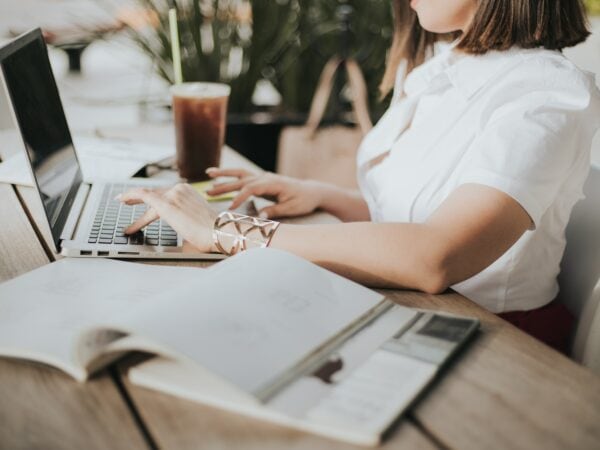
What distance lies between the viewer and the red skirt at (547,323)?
1.12 meters

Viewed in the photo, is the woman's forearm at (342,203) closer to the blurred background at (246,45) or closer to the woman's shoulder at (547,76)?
the woman's shoulder at (547,76)

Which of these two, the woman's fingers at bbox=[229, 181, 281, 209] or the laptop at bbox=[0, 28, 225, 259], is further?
the woman's fingers at bbox=[229, 181, 281, 209]

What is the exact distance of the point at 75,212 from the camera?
3.51ft

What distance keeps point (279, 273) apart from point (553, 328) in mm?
612

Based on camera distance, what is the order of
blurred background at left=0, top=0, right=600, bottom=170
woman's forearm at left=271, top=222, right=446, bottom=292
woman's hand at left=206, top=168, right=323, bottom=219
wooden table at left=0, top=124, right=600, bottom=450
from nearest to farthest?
wooden table at left=0, top=124, right=600, bottom=450
woman's forearm at left=271, top=222, right=446, bottom=292
woman's hand at left=206, top=168, right=323, bottom=219
blurred background at left=0, top=0, right=600, bottom=170

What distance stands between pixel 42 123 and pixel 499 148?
0.70 m

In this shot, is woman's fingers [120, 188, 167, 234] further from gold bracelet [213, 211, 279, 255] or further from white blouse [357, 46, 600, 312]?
white blouse [357, 46, 600, 312]

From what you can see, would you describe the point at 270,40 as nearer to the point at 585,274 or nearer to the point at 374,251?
the point at 585,274

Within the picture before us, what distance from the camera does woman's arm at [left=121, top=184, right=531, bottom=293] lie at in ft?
2.80

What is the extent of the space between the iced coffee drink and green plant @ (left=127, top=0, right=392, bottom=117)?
1242 millimetres

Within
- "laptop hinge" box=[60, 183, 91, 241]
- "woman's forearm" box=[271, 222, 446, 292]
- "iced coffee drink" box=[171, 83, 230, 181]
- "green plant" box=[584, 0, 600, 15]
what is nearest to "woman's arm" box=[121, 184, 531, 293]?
"woman's forearm" box=[271, 222, 446, 292]

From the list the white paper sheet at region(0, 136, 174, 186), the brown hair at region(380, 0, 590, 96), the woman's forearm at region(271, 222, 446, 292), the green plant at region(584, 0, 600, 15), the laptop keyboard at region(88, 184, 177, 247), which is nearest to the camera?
the woman's forearm at region(271, 222, 446, 292)

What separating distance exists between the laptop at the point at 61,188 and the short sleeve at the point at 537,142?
16.0 inches

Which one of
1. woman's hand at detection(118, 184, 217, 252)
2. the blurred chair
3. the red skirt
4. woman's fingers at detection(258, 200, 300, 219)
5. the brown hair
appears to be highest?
the brown hair
